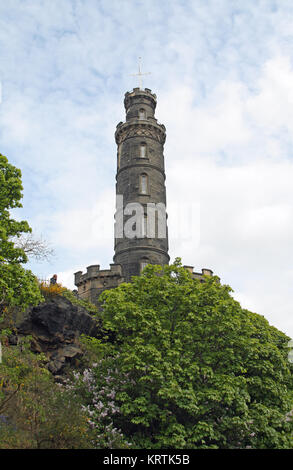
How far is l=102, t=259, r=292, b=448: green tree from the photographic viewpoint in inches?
512

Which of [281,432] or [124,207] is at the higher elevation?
[124,207]

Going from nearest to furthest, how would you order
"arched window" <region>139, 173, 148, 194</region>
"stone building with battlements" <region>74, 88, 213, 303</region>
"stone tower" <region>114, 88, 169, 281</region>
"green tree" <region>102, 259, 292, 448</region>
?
"green tree" <region>102, 259, 292, 448</region>
"stone building with battlements" <region>74, 88, 213, 303</region>
"stone tower" <region>114, 88, 169, 281</region>
"arched window" <region>139, 173, 148, 194</region>

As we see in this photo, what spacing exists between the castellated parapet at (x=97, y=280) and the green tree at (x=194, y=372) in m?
11.8

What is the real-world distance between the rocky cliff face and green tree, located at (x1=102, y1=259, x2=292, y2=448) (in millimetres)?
3415

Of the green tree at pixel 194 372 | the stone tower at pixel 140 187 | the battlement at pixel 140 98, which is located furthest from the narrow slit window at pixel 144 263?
the battlement at pixel 140 98

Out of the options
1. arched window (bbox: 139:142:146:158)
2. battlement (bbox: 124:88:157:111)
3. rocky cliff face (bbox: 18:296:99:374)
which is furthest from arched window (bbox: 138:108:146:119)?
rocky cliff face (bbox: 18:296:99:374)

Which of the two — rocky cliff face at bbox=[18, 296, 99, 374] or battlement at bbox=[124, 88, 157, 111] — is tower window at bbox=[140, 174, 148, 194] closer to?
battlement at bbox=[124, 88, 157, 111]

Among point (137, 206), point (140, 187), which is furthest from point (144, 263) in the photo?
point (140, 187)

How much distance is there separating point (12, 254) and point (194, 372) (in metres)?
7.51

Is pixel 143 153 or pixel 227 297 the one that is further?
pixel 143 153
